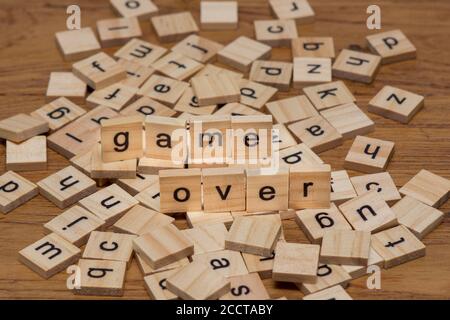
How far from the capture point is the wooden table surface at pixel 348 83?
1734mm

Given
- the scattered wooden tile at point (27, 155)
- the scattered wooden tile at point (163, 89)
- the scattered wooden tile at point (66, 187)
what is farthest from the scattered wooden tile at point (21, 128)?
the scattered wooden tile at point (163, 89)

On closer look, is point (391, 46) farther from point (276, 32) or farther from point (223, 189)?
point (223, 189)

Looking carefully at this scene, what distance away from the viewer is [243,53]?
7.54 ft

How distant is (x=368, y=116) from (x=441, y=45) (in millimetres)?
360

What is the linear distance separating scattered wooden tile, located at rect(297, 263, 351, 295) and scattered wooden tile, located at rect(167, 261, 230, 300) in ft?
A: 0.47

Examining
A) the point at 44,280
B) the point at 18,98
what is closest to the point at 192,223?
the point at 44,280

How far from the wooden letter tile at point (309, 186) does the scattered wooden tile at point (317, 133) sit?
0.53 ft

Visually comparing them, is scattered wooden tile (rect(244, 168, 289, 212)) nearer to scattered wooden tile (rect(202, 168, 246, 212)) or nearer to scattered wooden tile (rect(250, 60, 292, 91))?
scattered wooden tile (rect(202, 168, 246, 212))

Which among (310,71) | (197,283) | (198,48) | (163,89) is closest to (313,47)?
(310,71)

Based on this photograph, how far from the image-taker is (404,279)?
5.70 feet

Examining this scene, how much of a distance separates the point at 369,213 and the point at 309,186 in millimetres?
129

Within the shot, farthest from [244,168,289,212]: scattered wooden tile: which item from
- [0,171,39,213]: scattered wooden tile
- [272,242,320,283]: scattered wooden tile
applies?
[0,171,39,213]: scattered wooden tile

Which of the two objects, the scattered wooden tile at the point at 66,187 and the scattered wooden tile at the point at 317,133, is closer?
Answer: the scattered wooden tile at the point at 66,187

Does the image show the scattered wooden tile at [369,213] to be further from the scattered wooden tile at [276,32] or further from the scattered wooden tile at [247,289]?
the scattered wooden tile at [276,32]
